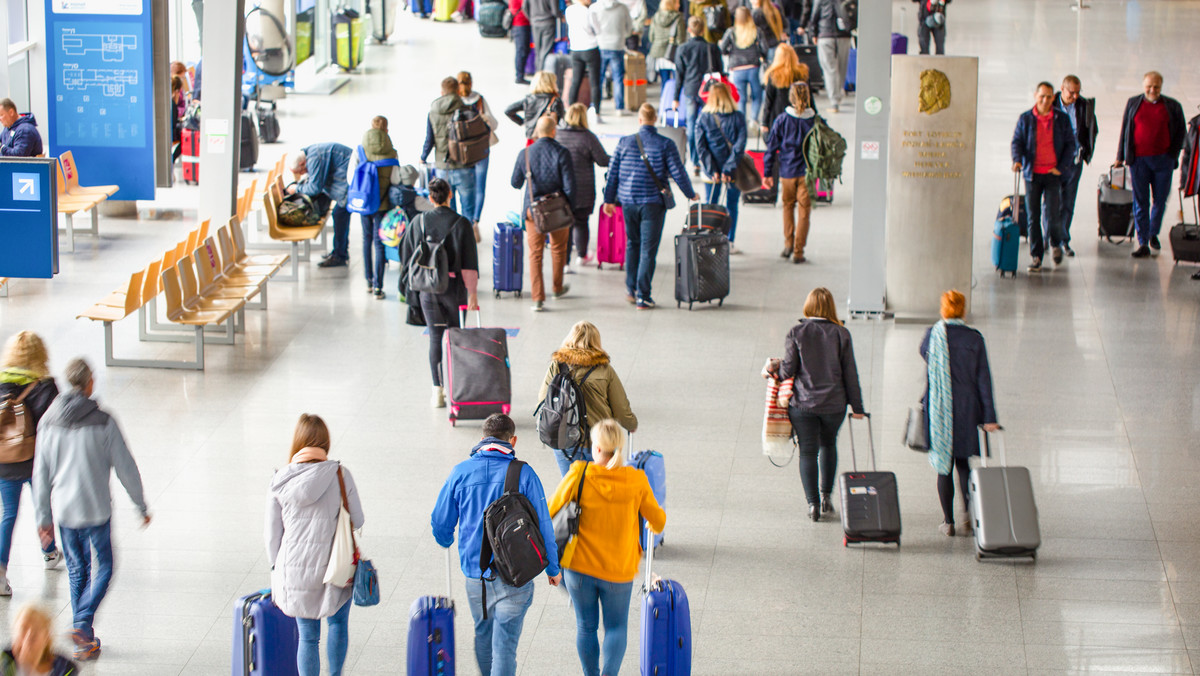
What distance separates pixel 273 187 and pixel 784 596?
802 centimetres

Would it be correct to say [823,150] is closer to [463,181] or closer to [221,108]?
[463,181]

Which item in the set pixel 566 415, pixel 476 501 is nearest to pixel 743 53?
pixel 566 415

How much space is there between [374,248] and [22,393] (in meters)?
6.19

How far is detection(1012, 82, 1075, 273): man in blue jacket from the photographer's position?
1344cm

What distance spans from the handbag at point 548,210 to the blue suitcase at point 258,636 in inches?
258

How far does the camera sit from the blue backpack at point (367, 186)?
12859mm

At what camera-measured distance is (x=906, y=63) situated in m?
12.0

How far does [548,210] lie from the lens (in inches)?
487

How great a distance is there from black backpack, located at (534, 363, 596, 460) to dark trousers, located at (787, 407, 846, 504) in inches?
54.8

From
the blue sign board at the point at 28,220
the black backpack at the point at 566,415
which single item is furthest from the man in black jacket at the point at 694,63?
the black backpack at the point at 566,415

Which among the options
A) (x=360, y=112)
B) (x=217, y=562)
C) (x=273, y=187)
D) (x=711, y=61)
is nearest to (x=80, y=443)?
(x=217, y=562)

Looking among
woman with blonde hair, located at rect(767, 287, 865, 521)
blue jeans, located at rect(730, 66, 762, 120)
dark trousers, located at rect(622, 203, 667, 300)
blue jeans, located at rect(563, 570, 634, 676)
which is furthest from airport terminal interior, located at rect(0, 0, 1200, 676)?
blue jeans, located at rect(730, 66, 762, 120)

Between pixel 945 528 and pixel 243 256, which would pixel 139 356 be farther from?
pixel 945 528

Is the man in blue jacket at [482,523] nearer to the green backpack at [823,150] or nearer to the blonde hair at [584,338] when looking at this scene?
the blonde hair at [584,338]
